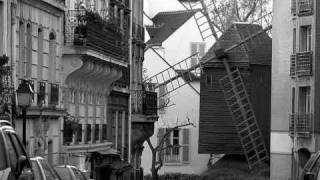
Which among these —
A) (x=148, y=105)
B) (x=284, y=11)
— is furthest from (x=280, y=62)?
(x=148, y=105)

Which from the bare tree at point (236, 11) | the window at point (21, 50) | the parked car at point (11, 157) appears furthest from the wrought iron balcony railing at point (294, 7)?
the parked car at point (11, 157)

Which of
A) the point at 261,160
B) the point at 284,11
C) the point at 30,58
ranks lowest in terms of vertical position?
the point at 261,160

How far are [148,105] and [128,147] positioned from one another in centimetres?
377

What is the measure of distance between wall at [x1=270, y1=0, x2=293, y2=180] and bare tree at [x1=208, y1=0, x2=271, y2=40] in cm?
1726

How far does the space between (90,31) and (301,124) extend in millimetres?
14503

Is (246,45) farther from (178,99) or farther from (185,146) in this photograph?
(178,99)

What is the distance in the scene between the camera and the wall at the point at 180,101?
68625 mm

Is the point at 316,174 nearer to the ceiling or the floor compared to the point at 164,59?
nearer to the floor

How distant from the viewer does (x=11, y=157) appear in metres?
13.4

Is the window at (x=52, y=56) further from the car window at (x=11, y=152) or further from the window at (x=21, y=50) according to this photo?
the car window at (x=11, y=152)

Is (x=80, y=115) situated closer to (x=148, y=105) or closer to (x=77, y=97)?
(x=77, y=97)

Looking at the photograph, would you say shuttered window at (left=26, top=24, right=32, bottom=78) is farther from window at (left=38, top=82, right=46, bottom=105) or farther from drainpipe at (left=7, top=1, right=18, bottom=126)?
drainpipe at (left=7, top=1, right=18, bottom=126)

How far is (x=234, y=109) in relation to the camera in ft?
189

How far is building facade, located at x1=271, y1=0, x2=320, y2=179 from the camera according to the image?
45.5m
